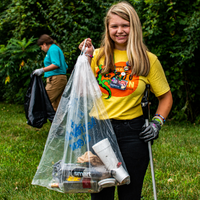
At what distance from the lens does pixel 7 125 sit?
6.65 meters

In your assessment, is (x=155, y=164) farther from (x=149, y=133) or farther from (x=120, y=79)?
(x=120, y=79)

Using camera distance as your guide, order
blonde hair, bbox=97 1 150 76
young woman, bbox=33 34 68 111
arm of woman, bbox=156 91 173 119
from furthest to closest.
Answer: young woman, bbox=33 34 68 111, arm of woman, bbox=156 91 173 119, blonde hair, bbox=97 1 150 76

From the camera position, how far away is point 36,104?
14.1 ft

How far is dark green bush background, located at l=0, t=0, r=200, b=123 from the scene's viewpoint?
5897 millimetres

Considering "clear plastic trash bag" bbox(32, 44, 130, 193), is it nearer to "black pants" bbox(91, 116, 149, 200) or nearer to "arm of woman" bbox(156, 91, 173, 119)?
"black pants" bbox(91, 116, 149, 200)

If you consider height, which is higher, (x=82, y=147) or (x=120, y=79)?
(x=120, y=79)

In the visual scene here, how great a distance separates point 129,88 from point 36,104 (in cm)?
285

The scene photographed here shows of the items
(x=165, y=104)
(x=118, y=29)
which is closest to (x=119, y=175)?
(x=165, y=104)

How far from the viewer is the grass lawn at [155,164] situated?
3076 mm

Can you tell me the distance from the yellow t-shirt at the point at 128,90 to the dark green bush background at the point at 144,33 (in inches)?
165

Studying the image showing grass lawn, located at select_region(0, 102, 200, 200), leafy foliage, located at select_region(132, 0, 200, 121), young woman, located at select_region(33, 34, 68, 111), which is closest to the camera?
grass lawn, located at select_region(0, 102, 200, 200)

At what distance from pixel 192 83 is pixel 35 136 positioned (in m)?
4.15

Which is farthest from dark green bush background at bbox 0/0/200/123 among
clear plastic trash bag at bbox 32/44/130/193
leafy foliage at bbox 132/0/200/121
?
clear plastic trash bag at bbox 32/44/130/193

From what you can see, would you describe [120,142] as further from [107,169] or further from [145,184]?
[145,184]
